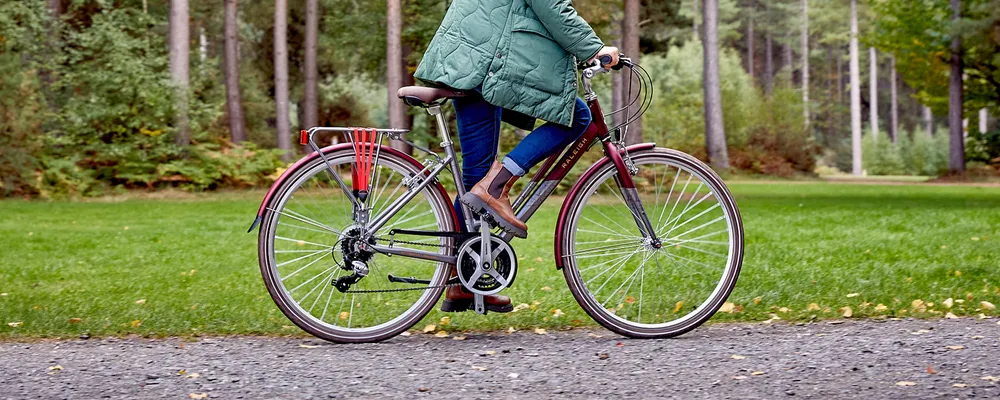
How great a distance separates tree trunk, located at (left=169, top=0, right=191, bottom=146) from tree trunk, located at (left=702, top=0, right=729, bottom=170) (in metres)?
13.4

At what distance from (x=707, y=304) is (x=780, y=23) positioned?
65.6 meters

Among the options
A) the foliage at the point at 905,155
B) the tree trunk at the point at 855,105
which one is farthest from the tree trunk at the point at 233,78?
the tree trunk at the point at 855,105

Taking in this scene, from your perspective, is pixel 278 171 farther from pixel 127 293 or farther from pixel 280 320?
pixel 280 320

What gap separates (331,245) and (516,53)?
1.10 meters

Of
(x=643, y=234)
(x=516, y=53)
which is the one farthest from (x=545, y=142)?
(x=643, y=234)

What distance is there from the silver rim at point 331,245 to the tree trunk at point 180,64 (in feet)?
53.7

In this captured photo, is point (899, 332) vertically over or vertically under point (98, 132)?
under

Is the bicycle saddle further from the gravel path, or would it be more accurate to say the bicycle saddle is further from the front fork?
the gravel path

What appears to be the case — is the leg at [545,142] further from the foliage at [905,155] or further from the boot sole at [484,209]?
the foliage at [905,155]

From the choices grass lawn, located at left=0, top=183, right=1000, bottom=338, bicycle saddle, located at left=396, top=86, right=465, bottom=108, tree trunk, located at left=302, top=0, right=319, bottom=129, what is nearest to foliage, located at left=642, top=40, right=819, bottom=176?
tree trunk, located at left=302, top=0, right=319, bottom=129

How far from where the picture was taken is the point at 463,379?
3.64 meters

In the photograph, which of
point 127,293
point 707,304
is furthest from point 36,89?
point 707,304

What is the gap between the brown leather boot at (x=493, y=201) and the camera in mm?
4344

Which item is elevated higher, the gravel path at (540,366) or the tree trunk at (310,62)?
the tree trunk at (310,62)
